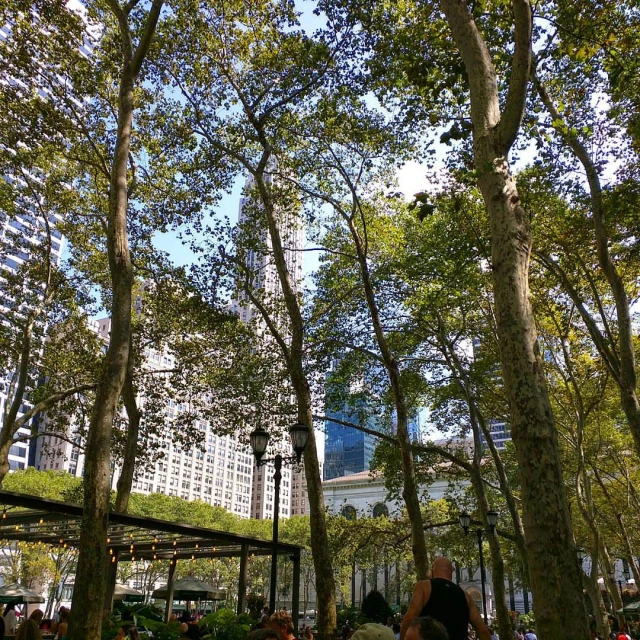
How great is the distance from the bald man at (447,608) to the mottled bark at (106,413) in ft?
17.1

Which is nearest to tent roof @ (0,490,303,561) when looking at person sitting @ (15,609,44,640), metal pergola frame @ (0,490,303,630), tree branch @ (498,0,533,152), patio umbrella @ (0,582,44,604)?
metal pergola frame @ (0,490,303,630)

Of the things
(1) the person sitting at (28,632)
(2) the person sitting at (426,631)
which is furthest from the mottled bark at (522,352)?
(1) the person sitting at (28,632)

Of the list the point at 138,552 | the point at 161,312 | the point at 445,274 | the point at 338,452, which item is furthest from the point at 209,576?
the point at 445,274

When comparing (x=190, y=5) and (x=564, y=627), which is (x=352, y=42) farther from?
(x=564, y=627)

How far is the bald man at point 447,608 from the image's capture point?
4.13 m

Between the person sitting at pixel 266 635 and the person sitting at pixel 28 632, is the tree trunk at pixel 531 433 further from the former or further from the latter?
the person sitting at pixel 28 632

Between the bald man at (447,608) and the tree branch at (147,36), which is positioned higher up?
the tree branch at (147,36)

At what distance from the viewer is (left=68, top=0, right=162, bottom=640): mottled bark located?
748 cm

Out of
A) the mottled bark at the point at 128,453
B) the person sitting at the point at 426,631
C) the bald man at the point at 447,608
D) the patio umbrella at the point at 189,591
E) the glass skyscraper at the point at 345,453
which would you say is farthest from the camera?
the glass skyscraper at the point at 345,453

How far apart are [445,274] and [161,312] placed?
9.93 m

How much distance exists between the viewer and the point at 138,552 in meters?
19.9

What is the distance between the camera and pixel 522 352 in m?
5.11

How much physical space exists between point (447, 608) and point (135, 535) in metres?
13.9

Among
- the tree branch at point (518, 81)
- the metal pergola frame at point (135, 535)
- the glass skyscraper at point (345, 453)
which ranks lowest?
the metal pergola frame at point (135, 535)
